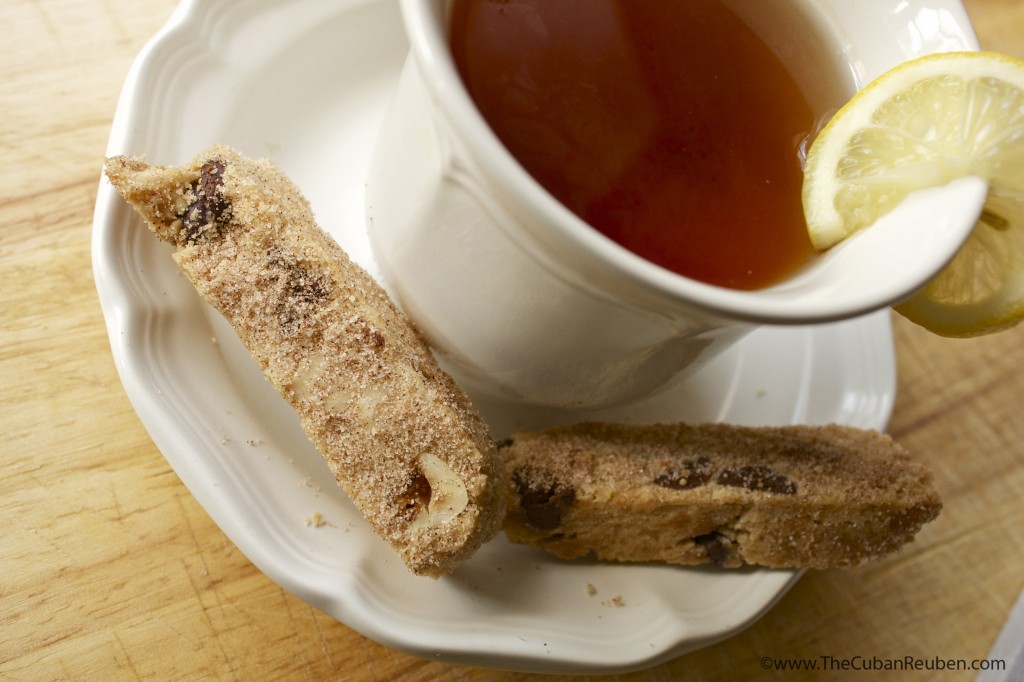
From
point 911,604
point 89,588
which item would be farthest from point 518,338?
point 911,604

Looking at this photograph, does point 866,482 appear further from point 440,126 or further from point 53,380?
point 53,380

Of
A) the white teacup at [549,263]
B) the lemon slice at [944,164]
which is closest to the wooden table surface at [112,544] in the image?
the white teacup at [549,263]

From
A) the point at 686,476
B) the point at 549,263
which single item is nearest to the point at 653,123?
the point at 549,263

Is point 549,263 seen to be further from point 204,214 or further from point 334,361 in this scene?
point 204,214

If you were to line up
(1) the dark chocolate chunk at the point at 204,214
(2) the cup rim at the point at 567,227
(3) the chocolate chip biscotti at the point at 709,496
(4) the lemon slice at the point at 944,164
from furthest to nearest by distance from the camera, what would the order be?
(3) the chocolate chip biscotti at the point at 709,496
(1) the dark chocolate chunk at the point at 204,214
(4) the lemon slice at the point at 944,164
(2) the cup rim at the point at 567,227

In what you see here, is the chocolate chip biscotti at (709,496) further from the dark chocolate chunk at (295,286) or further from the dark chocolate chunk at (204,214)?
the dark chocolate chunk at (204,214)
